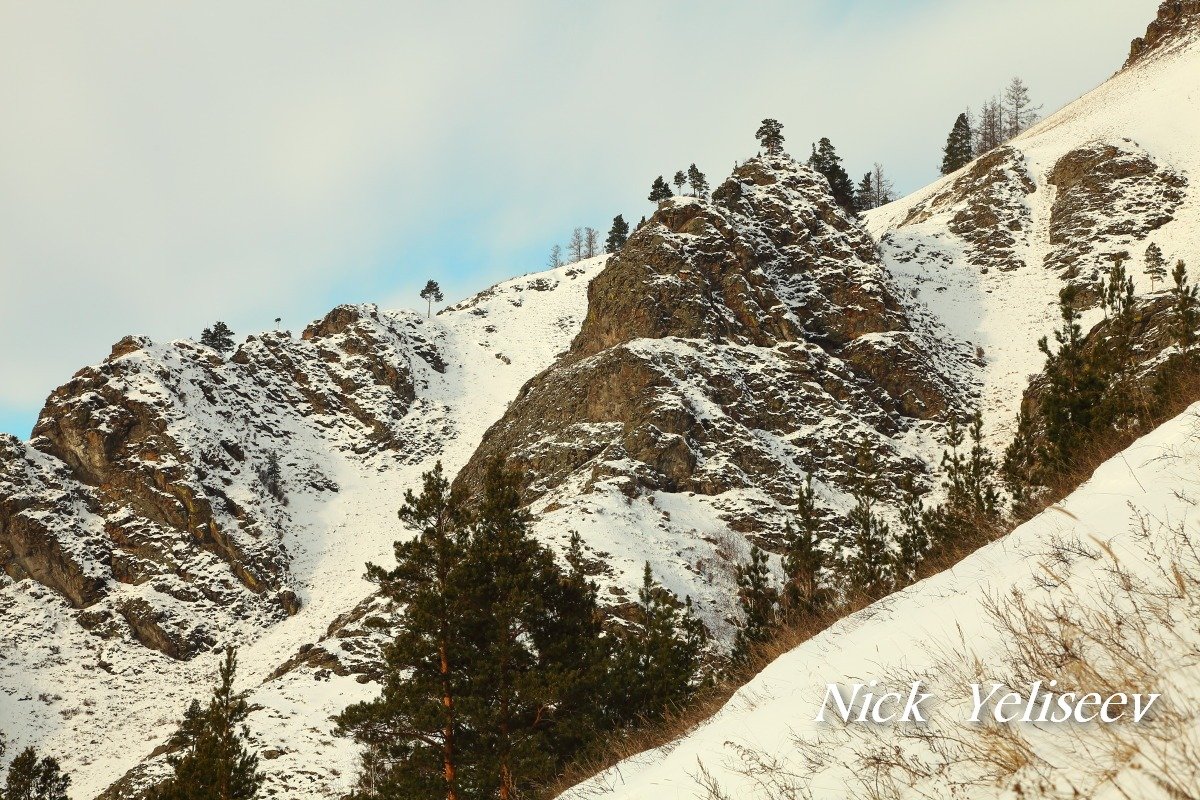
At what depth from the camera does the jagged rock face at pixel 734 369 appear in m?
45.8

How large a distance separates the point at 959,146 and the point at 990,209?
27.1 m

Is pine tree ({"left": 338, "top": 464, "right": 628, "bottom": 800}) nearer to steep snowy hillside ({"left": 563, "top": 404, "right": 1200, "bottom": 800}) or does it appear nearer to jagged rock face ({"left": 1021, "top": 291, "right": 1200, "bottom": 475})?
steep snowy hillside ({"left": 563, "top": 404, "right": 1200, "bottom": 800})

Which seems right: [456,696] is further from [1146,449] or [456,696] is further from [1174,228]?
[1174,228]

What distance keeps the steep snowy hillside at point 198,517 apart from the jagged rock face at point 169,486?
15 centimetres

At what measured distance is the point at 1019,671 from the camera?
14.6 ft

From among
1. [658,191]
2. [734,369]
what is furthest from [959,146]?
[734,369]

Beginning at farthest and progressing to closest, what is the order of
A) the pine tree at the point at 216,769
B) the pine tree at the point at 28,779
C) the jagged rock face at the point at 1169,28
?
the jagged rock face at the point at 1169,28, the pine tree at the point at 28,779, the pine tree at the point at 216,769

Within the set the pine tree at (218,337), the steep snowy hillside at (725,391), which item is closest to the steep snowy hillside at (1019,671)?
the steep snowy hillside at (725,391)

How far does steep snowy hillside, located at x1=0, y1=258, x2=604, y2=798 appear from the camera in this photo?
43688 mm

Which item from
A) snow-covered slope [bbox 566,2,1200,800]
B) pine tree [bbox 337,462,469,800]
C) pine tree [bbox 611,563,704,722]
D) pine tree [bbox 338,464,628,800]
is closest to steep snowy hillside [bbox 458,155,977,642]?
pine tree [bbox 611,563,704,722]

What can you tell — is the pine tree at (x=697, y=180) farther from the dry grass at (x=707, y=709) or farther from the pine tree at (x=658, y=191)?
the dry grass at (x=707, y=709)

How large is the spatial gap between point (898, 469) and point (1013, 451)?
30.5 meters

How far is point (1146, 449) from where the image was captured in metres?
6.77

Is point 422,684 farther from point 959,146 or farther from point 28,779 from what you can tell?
point 959,146
